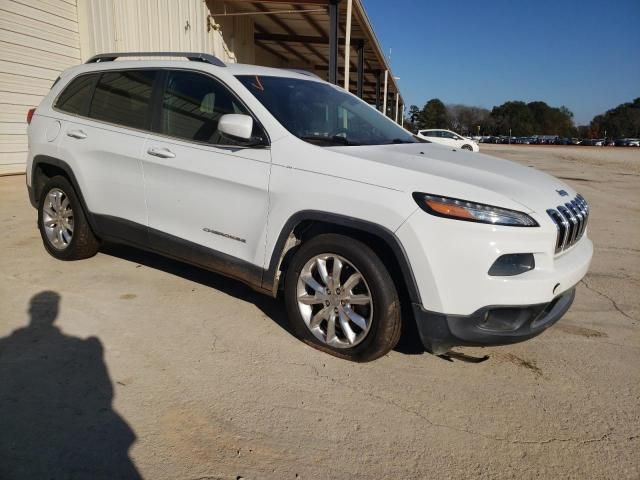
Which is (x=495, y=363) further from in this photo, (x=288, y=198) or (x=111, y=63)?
(x=111, y=63)

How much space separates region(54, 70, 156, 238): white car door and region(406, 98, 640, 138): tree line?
397 ft

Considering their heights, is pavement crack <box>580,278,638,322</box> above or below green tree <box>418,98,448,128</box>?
below

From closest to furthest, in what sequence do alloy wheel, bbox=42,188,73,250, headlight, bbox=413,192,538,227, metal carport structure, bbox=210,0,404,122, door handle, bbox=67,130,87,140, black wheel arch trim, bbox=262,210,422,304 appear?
headlight, bbox=413,192,538,227
black wheel arch trim, bbox=262,210,422,304
door handle, bbox=67,130,87,140
alloy wheel, bbox=42,188,73,250
metal carport structure, bbox=210,0,404,122

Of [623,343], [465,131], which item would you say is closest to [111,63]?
[623,343]

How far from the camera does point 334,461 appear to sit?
7.32ft

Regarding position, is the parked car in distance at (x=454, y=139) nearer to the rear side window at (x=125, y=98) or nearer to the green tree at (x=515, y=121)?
the rear side window at (x=125, y=98)

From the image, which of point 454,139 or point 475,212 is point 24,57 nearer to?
point 475,212

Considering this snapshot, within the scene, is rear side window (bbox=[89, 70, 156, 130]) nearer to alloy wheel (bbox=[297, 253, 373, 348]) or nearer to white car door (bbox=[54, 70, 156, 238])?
white car door (bbox=[54, 70, 156, 238])

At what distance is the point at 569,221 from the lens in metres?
2.93

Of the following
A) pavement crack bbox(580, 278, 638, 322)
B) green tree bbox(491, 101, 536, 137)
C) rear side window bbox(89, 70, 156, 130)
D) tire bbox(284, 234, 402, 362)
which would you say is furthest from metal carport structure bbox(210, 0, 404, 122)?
green tree bbox(491, 101, 536, 137)

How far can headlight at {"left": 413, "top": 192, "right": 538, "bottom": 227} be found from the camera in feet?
8.51

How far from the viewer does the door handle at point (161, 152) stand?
3686mm

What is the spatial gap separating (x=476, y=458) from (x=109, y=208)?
3323mm

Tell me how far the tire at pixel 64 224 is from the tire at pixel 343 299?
2.31 meters
